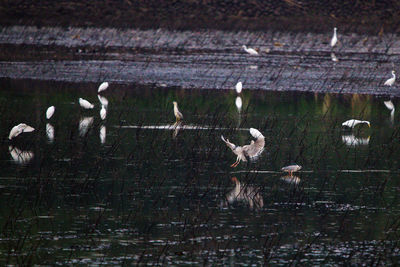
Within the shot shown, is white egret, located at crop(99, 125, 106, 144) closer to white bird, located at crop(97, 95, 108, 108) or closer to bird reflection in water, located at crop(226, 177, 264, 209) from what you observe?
white bird, located at crop(97, 95, 108, 108)

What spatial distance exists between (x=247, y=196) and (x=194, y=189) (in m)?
0.76

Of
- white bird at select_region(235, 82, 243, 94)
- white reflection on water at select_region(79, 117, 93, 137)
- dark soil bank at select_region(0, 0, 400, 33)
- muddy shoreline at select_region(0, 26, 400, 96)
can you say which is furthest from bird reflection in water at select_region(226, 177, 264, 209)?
dark soil bank at select_region(0, 0, 400, 33)

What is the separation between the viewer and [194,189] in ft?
36.7

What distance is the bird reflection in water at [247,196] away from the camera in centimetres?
1061

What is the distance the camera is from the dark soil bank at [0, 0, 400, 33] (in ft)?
125

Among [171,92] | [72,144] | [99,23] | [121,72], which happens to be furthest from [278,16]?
[72,144]

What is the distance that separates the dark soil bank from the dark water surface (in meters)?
19.7

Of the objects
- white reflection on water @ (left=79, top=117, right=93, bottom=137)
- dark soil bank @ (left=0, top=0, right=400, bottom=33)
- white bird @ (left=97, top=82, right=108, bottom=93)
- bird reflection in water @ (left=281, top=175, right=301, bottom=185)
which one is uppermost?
bird reflection in water @ (left=281, top=175, right=301, bottom=185)

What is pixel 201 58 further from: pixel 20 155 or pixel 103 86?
pixel 20 155

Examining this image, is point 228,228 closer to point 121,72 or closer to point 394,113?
point 394,113

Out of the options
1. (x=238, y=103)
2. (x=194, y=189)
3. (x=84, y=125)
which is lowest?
(x=238, y=103)

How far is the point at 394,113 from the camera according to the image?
19.0 meters

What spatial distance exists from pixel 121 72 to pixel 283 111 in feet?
26.0

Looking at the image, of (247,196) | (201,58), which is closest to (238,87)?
(201,58)
